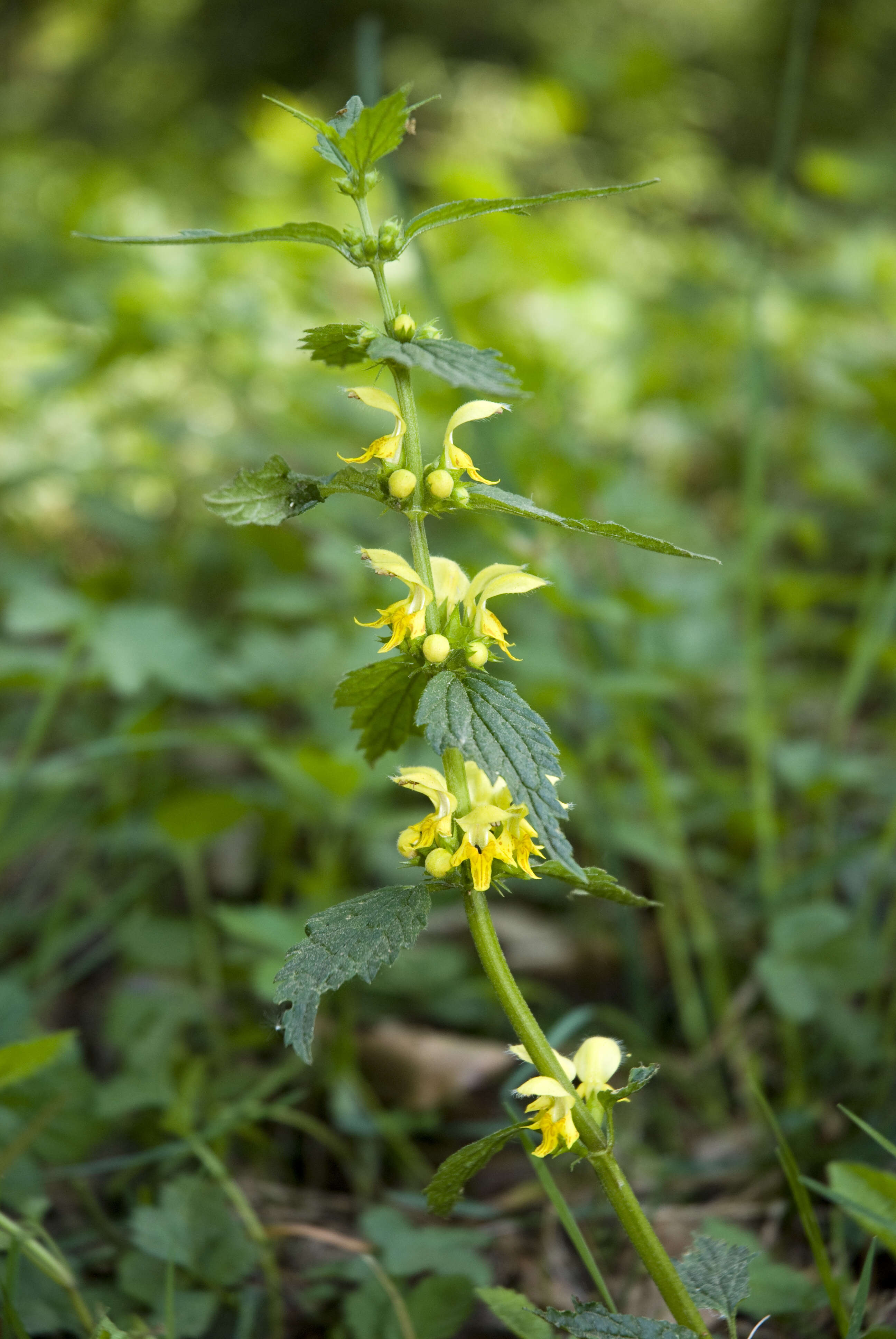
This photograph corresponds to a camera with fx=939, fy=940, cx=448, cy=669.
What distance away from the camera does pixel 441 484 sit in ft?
2.27

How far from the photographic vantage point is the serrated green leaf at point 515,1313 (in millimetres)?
778

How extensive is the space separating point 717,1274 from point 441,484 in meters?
0.64

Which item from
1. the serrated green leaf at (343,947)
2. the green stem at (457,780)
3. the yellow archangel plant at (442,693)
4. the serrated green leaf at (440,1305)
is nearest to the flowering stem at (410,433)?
the yellow archangel plant at (442,693)

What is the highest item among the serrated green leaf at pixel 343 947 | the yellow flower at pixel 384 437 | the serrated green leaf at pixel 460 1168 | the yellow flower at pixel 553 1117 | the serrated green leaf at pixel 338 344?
the serrated green leaf at pixel 338 344

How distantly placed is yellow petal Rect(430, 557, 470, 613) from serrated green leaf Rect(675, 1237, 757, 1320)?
0.54 metres

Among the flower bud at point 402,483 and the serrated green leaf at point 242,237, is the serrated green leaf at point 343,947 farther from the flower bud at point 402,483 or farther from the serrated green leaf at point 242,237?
the serrated green leaf at point 242,237

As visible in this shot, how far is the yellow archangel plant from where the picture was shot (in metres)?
0.63

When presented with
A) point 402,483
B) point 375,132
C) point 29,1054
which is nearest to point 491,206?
point 375,132

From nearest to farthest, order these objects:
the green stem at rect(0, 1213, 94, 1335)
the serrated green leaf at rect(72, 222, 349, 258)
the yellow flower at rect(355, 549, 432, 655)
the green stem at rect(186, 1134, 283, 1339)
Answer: the serrated green leaf at rect(72, 222, 349, 258)
the yellow flower at rect(355, 549, 432, 655)
the green stem at rect(0, 1213, 94, 1335)
the green stem at rect(186, 1134, 283, 1339)

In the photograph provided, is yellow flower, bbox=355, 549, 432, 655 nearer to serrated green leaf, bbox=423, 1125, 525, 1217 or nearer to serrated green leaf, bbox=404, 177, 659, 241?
serrated green leaf, bbox=404, 177, 659, 241

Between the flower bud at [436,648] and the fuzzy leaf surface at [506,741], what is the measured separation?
0.02 m

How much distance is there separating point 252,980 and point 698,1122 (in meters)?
0.65

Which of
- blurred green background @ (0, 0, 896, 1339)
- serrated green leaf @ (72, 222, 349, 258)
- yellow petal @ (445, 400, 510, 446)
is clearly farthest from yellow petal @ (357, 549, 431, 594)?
blurred green background @ (0, 0, 896, 1339)

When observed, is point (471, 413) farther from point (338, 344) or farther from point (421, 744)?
point (421, 744)
